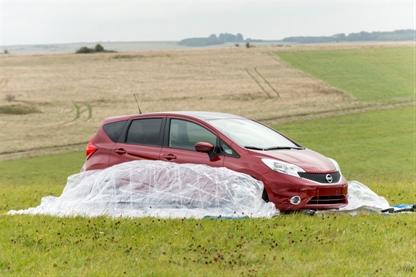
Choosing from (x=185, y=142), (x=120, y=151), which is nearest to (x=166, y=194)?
(x=185, y=142)

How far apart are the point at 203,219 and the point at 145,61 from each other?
2335 inches

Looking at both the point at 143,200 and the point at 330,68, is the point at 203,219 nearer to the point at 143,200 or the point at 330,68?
the point at 143,200

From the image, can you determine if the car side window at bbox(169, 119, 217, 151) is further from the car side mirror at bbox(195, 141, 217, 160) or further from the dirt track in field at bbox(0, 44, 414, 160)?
the dirt track in field at bbox(0, 44, 414, 160)

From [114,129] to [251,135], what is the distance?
247 cm

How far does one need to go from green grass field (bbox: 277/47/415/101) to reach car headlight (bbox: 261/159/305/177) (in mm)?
42851

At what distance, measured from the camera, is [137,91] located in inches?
2078

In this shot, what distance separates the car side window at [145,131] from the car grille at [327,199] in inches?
109

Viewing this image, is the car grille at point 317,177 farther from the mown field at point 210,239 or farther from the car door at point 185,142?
the car door at point 185,142

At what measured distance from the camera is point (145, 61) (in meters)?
67.2

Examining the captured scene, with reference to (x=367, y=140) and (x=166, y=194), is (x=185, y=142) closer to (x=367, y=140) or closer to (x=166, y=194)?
(x=166, y=194)

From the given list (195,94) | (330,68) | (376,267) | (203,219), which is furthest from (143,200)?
(330,68)

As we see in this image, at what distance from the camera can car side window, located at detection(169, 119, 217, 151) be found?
10.3 metres

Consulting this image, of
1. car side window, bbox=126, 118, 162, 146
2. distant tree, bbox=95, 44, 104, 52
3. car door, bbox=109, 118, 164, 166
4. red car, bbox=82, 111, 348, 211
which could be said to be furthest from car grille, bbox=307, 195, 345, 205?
distant tree, bbox=95, 44, 104, 52

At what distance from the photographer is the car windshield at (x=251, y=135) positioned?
1029 cm
